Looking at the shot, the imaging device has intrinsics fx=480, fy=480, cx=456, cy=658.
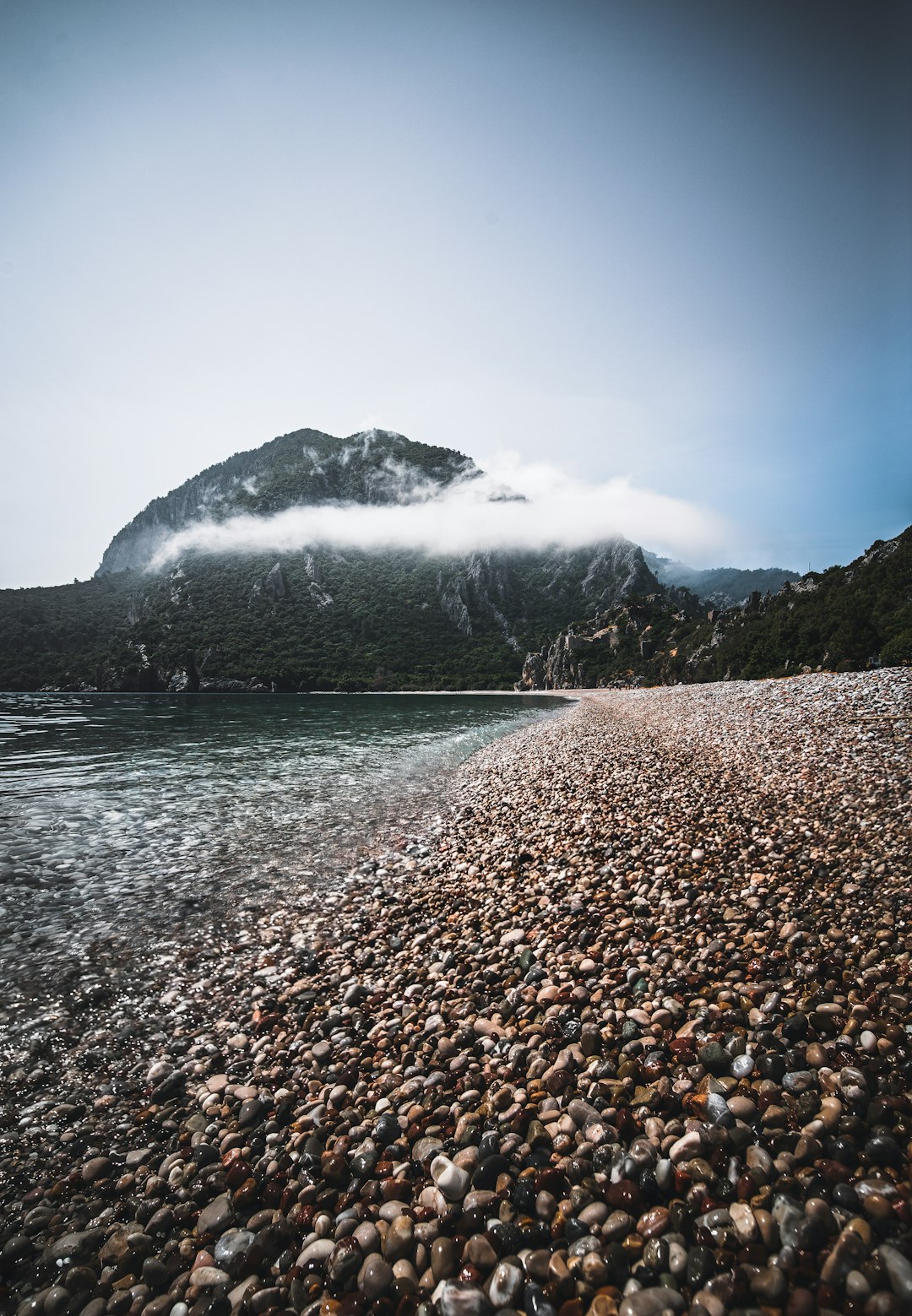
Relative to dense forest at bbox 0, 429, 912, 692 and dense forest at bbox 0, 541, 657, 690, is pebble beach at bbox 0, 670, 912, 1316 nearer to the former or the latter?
dense forest at bbox 0, 429, 912, 692

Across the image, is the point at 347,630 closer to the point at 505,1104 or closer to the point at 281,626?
the point at 281,626

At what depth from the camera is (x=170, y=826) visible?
15.4 metres

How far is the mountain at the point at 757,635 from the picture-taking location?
164 feet

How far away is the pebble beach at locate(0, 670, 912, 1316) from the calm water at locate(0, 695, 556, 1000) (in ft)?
5.11

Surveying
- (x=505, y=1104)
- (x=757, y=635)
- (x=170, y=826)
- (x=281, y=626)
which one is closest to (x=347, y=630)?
(x=281, y=626)

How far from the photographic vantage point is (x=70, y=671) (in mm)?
128750

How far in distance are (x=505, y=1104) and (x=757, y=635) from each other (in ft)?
292

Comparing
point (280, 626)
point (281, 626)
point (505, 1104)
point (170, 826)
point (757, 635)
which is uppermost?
point (280, 626)

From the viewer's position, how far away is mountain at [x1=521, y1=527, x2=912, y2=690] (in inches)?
1965

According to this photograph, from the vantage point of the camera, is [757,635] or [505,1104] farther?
[757,635]

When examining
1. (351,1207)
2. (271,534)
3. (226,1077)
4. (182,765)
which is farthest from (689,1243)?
(271,534)

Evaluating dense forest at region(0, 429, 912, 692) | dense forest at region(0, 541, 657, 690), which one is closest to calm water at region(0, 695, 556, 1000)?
dense forest at region(0, 429, 912, 692)

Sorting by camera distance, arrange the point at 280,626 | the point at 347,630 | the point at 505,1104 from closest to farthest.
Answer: the point at 505,1104
the point at 280,626
the point at 347,630

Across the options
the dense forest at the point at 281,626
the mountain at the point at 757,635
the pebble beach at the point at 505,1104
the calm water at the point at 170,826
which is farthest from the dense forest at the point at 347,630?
the pebble beach at the point at 505,1104
